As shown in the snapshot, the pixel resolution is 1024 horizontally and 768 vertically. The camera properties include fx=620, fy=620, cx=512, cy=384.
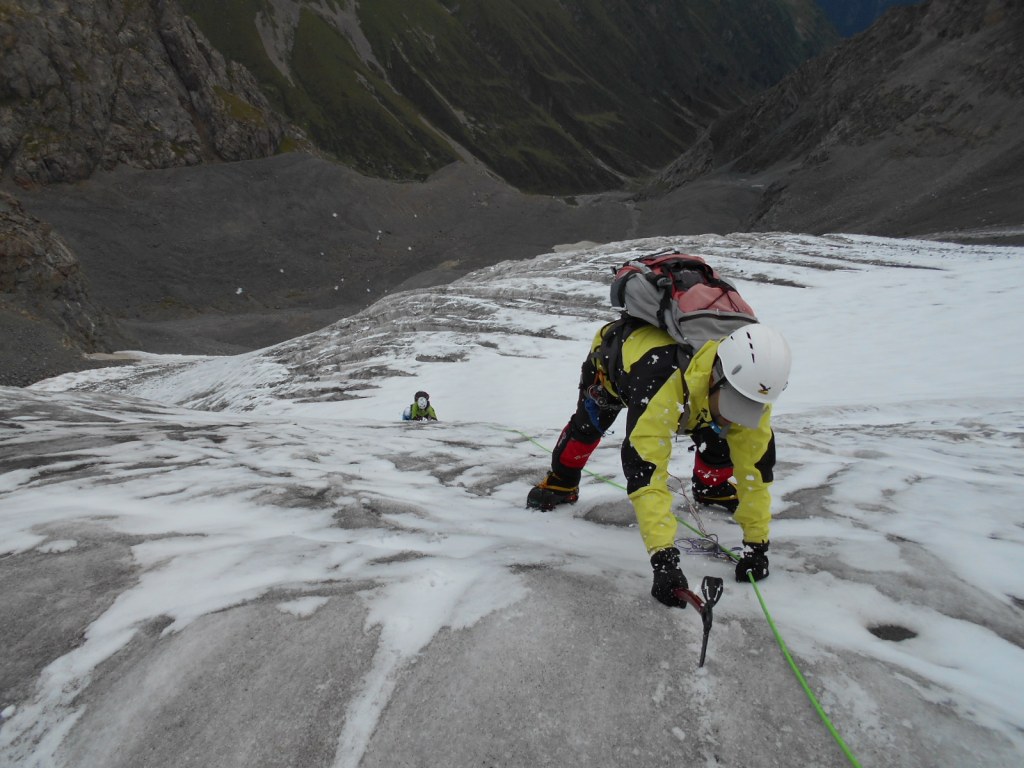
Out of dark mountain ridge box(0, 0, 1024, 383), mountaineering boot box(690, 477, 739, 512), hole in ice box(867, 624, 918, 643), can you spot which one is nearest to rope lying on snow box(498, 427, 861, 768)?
mountaineering boot box(690, 477, 739, 512)

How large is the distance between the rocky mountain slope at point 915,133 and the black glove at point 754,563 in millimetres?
42207

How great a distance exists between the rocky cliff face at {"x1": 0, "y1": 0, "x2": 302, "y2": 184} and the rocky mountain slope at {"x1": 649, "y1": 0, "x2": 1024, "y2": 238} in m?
59.3

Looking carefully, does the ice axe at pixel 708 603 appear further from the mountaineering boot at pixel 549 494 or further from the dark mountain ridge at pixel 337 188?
the dark mountain ridge at pixel 337 188

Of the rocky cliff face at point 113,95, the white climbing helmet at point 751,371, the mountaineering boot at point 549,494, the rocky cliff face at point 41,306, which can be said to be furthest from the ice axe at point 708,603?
the rocky cliff face at point 113,95

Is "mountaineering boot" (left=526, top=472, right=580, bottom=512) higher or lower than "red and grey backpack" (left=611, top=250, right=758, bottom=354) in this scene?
lower

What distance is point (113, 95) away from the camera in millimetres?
65938

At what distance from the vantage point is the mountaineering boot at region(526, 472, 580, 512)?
580 centimetres

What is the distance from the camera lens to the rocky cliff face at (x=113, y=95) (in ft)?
197

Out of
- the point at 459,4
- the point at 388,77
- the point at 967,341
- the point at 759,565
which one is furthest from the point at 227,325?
the point at 459,4

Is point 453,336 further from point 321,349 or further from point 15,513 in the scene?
point 15,513

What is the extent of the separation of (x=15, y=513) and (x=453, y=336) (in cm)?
1411

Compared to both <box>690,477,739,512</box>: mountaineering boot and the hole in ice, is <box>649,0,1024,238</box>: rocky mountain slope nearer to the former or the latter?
<box>690,477,739,512</box>: mountaineering boot

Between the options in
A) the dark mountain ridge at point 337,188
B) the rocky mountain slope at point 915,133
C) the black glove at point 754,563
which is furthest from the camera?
the dark mountain ridge at point 337,188

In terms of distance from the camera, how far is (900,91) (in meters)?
67.2
